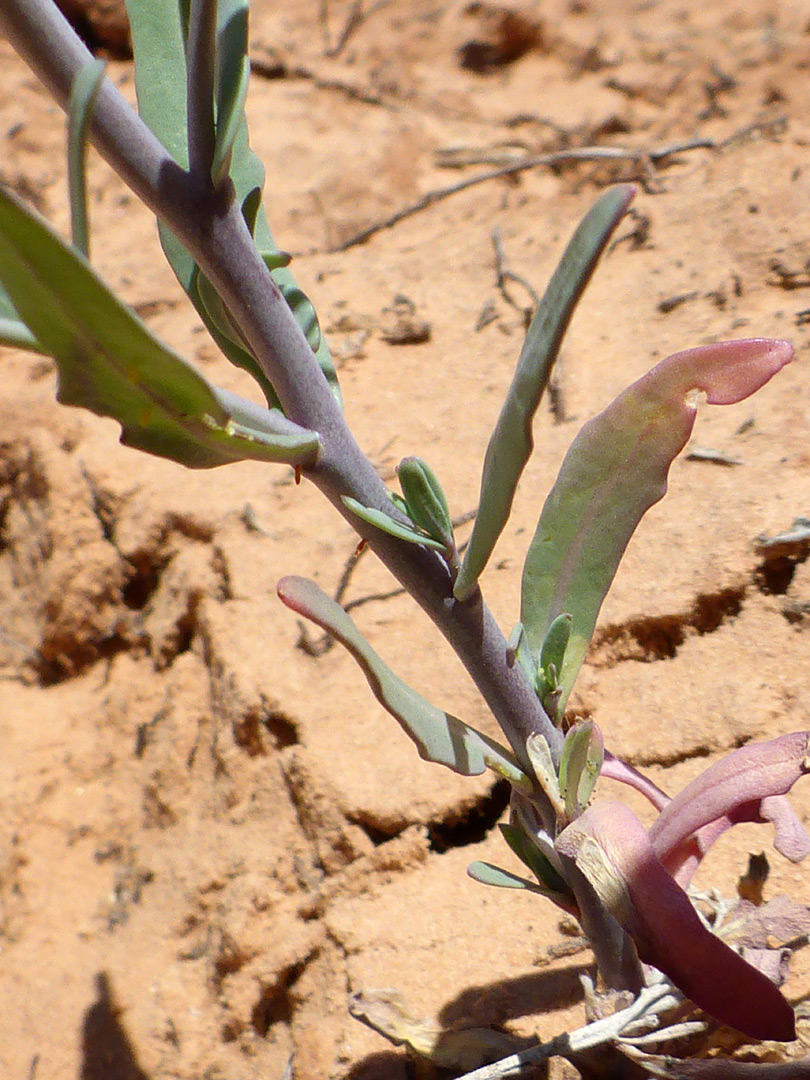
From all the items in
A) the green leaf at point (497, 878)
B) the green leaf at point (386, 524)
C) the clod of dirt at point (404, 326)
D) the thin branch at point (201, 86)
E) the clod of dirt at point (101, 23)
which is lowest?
the green leaf at point (497, 878)

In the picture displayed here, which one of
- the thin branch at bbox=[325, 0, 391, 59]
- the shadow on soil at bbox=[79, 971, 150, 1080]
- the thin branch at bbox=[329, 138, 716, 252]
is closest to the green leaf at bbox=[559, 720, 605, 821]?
the shadow on soil at bbox=[79, 971, 150, 1080]

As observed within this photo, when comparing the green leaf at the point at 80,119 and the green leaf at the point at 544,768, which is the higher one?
the green leaf at the point at 80,119

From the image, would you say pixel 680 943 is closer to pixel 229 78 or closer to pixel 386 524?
pixel 386 524

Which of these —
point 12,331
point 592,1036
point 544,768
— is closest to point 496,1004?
A: point 592,1036

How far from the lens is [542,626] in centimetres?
110

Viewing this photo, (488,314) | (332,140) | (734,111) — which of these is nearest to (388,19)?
(332,140)

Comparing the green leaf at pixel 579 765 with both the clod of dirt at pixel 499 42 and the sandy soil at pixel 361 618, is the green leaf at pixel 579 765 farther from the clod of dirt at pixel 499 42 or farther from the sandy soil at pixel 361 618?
the clod of dirt at pixel 499 42

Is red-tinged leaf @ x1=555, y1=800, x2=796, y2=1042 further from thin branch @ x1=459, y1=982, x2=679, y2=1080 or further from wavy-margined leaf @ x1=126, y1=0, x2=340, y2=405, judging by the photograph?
wavy-margined leaf @ x1=126, y1=0, x2=340, y2=405

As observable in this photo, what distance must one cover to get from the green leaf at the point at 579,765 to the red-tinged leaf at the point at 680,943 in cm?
10

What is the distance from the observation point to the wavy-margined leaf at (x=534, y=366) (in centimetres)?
72

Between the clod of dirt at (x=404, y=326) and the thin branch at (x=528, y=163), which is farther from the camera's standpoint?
the thin branch at (x=528, y=163)

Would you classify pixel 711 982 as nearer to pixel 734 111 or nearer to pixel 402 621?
pixel 402 621

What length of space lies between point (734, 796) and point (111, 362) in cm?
75

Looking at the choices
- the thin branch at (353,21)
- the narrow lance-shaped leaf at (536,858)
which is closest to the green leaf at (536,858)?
the narrow lance-shaped leaf at (536,858)
